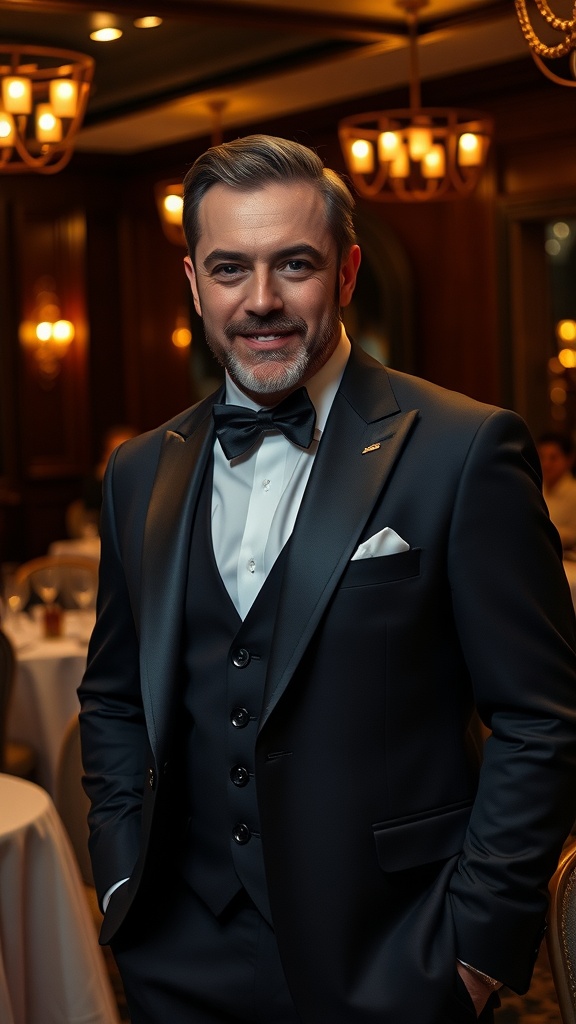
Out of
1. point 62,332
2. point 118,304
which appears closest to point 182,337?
point 118,304

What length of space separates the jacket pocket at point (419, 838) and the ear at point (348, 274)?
2.28ft

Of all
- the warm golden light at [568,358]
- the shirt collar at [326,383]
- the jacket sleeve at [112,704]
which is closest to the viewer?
the shirt collar at [326,383]

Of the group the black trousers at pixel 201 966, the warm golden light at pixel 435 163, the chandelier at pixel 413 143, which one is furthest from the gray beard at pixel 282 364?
the warm golden light at pixel 435 163

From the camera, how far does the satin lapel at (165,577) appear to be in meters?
1.78

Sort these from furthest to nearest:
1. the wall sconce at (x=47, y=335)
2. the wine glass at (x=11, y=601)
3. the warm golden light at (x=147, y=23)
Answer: the wall sconce at (x=47, y=335) → the warm golden light at (x=147, y=23) → the wine glass at (x=11, y=601)

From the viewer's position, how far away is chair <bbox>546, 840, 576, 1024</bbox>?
1787 mm

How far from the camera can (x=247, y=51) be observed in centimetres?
872

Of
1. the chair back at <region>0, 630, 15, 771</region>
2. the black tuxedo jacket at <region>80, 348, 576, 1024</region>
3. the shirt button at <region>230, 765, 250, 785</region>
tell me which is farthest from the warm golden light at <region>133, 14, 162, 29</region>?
the shirt button at <region>230, 765, 250, 785</region>

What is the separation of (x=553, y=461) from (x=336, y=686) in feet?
21.0

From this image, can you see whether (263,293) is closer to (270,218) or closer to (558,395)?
(270,218)

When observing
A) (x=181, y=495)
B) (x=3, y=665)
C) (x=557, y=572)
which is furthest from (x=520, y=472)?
(x=3, y=665)

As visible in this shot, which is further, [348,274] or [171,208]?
[171,208]

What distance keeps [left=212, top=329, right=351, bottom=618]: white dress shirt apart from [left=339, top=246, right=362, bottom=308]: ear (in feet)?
0.21

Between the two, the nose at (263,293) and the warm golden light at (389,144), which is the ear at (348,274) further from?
the warm golden light at (389,144)
